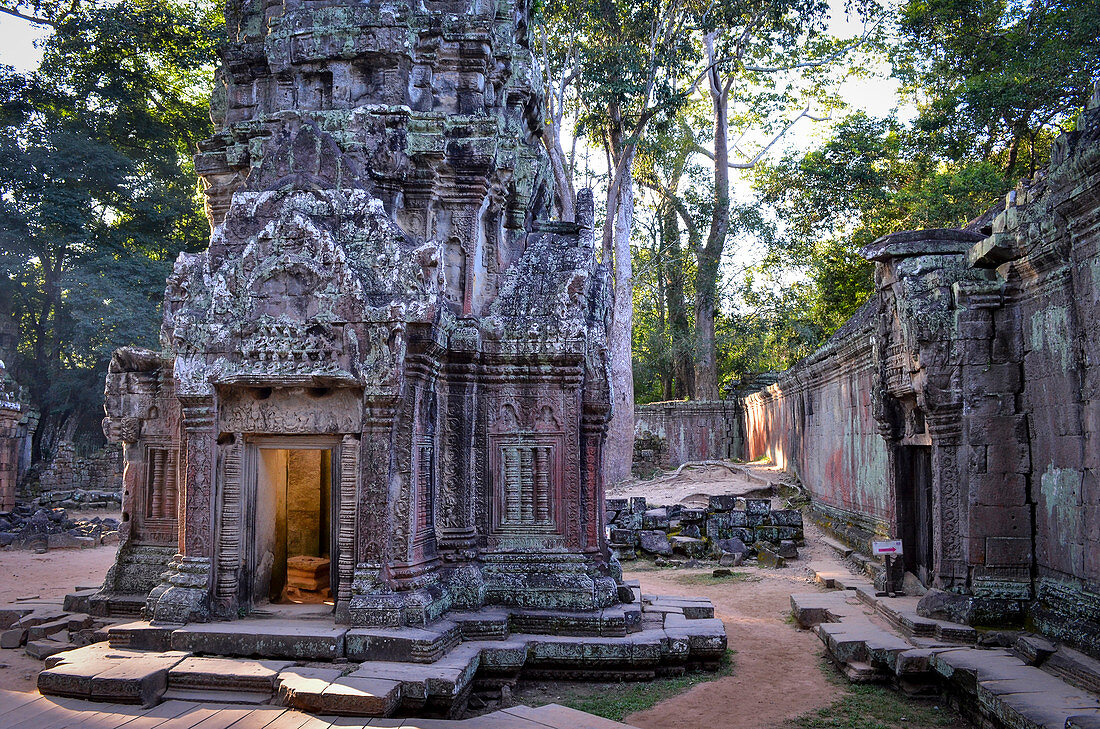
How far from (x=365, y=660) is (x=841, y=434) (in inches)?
355

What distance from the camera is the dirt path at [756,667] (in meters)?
5.49

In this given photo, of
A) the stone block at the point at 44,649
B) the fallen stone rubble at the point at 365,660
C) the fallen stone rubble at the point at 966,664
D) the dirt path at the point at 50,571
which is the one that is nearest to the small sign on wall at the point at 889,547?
the fallen stone rubble at the point at 966,664

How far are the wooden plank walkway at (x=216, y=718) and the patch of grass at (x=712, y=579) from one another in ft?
21.2

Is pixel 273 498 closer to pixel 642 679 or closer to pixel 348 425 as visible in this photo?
pixel 348 425

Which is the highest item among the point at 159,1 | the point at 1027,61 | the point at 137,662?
the point at 159,1

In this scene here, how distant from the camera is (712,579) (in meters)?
11.0

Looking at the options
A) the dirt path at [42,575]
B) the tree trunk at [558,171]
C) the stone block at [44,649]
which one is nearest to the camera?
the stone block at [44,649]

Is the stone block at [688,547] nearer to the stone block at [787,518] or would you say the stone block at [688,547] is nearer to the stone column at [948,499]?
the stone block at [787,518]

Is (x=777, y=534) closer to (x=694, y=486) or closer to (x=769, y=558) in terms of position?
(x=769, y=558)

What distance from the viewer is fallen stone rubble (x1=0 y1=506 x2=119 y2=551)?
590 inches

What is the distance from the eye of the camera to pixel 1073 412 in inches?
219

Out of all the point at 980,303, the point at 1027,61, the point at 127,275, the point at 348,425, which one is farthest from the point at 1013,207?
the point at 127,275

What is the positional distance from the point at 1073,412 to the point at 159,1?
23830mm

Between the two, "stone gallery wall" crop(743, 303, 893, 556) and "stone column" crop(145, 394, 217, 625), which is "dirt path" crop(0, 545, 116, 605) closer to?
"stone column" crop(145, 394, 217, 625)
